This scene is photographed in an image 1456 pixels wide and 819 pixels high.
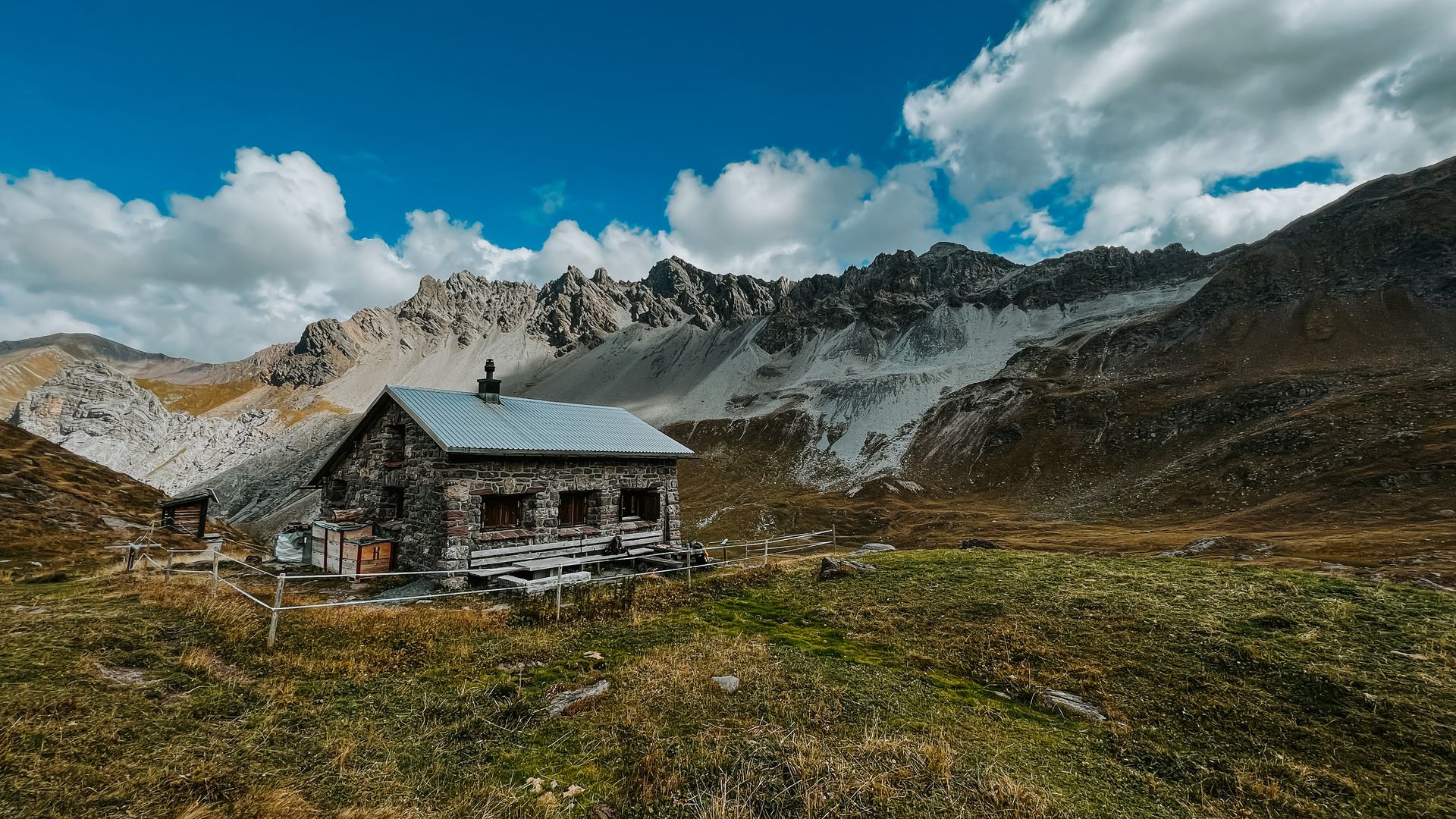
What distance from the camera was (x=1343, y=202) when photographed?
366 feet

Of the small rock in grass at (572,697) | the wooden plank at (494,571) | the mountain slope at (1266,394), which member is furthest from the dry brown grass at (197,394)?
the small rock in grass at (572,697)

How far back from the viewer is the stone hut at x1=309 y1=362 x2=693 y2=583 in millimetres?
20047

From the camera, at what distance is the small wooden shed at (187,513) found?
29.1 m

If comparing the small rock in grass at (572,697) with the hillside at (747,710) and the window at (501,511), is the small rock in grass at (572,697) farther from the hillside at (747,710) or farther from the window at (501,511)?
the window at (501,511)

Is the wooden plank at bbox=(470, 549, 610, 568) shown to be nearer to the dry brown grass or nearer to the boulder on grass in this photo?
the boulder on grass

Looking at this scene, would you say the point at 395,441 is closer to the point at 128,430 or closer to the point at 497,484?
the point at 497,484

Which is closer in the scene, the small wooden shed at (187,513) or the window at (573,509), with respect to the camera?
the window at (573,509)

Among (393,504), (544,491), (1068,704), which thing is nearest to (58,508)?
(393,504)

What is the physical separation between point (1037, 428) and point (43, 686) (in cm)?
8786

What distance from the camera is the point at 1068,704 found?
8.85 m

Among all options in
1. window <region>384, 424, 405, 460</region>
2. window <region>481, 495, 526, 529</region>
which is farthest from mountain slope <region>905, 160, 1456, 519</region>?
window <region>384, 424, 405, 460</region>

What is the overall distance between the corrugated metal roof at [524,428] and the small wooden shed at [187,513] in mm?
16278

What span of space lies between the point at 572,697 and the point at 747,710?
2.85 meters

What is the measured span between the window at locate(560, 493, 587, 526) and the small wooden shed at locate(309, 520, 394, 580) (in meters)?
6.13
